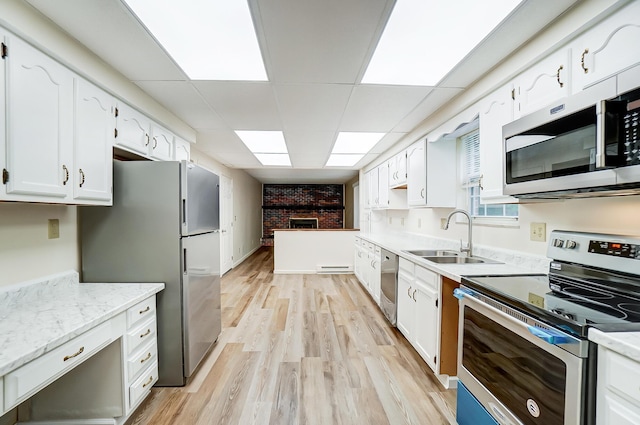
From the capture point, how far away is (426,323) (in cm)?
214

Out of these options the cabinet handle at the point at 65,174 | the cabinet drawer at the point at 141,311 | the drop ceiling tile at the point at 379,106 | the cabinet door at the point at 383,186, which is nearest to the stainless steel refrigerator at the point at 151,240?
the cabinet drawer at the point at 141,311

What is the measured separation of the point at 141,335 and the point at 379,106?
2652mm

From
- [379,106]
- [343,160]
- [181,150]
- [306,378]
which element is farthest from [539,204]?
[343,160]

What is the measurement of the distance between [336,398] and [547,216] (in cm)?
186

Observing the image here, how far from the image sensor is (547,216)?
1765mm

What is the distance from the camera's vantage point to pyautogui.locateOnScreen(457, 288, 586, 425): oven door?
0.96 meters

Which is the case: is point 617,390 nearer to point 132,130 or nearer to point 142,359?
point 142,359

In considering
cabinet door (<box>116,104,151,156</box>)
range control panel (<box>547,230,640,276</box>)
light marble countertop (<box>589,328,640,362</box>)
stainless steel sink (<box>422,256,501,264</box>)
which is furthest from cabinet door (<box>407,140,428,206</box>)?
cabinet door (<box>116,104,151,156</box>)

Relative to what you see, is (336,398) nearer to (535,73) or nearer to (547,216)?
(547,216)

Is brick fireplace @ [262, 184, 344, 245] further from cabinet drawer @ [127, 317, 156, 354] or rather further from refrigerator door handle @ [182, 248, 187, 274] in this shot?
cabinet drawer @ [127, 317, 156, 354]

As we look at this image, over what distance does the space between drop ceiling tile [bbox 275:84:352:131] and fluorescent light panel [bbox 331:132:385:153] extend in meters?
0.50

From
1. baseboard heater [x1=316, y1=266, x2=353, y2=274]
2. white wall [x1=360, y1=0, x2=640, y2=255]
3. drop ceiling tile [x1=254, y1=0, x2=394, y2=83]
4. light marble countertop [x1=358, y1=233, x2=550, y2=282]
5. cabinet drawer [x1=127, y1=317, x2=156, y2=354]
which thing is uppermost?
drop ceiling tile [x1=254, y1=0, x2=394, y2=83]

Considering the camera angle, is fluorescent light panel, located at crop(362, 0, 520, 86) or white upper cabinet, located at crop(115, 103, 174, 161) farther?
white upper cabinet, located at crop(115, 103, 174, 161)

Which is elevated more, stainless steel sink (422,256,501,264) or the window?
the window
